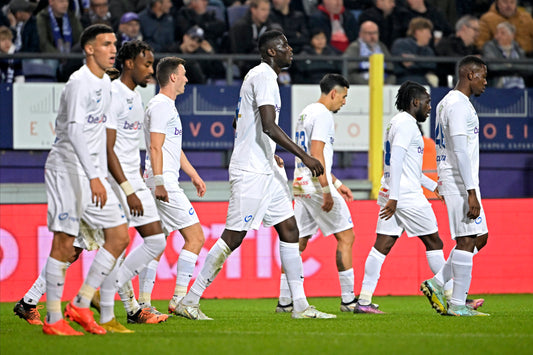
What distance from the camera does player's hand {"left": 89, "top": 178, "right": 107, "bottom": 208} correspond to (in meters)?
Result: 6.09

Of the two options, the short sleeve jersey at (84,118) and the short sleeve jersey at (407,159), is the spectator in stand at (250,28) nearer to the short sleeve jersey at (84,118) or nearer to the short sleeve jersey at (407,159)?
the short sleeve jersey at (407,159)

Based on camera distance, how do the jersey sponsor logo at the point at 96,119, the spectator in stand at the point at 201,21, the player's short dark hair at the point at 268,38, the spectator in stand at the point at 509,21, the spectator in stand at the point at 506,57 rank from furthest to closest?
the spectator in stand at the point at 509,21, the spectator in stand at the point at 201,21, the spectator in stand at the point at 506,57, the player's short dark hair at the point at 268,38, the jersey sponsor logo at the point at 96,119

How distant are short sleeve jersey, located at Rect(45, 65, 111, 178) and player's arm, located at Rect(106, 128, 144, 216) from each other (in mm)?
142

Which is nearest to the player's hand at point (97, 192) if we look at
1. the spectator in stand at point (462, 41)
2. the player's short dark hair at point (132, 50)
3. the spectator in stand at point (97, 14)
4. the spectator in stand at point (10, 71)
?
the player's short dark hair at point (132, 50)

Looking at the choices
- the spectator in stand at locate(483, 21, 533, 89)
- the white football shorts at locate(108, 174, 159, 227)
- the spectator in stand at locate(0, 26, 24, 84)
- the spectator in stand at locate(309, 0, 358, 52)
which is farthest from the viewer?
the spectator in stand at locate(309, 0, 358, 52)

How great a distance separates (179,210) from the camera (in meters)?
8.04

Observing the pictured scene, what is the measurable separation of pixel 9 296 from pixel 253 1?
5.36 m

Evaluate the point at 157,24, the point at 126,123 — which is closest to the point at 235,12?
the point at 157,24

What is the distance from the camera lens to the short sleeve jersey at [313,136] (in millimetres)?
8734

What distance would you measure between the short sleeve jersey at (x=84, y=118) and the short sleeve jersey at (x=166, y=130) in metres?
1.42

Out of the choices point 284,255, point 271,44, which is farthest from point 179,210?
point 271,44

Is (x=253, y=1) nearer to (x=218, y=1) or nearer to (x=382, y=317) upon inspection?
(x=218, y=1)

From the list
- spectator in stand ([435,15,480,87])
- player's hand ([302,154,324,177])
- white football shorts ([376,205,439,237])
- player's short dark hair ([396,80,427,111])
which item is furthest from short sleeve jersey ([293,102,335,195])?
spectator in stand ([435,15,480,87])

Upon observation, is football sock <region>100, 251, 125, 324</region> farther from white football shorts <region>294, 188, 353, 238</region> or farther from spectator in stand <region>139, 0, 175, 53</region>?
spectator in stand <region>139, 0, 175, 53</region>
